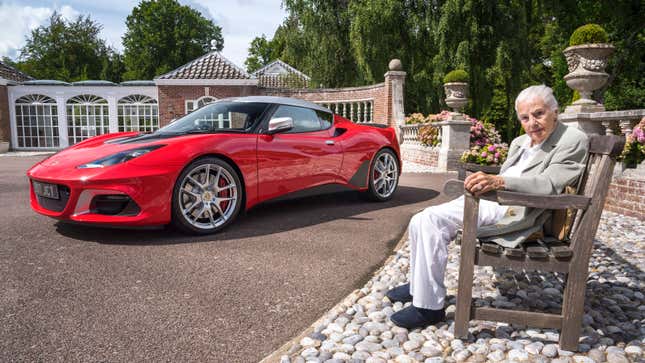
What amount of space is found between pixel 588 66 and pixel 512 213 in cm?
533

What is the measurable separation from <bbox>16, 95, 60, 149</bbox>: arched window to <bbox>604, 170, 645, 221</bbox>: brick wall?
22.8 metres

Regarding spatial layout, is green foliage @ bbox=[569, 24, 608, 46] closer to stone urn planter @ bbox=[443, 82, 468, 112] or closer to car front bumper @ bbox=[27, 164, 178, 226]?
stone urn planter @ bbox=[443, 82, 468, 112]

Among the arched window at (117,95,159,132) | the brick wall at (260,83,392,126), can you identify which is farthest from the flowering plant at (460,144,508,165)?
the arched window at (117,95,159,132)

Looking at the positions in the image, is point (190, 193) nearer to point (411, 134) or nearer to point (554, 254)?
point (554, 254)

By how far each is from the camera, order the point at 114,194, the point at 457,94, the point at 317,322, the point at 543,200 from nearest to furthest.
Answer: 1. the point at 543,200
2. the point at 317,322
3. the point at 114,194
4. the point at 457,94

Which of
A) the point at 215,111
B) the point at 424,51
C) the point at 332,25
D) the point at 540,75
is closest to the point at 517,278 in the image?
the point at 215,111

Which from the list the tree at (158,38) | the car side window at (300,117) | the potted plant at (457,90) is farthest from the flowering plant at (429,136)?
the tree at (158,38)

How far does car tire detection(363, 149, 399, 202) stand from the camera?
5980 mm

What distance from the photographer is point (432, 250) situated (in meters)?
2.35

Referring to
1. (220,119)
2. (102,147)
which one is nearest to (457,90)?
(220,119)

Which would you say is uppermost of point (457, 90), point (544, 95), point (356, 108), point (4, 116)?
point (457, 90)

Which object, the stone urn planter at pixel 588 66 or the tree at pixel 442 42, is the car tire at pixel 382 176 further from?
the tree at pixel 442 42

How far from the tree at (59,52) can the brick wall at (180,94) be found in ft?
99.3

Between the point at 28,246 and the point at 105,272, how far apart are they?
111 centimetres
